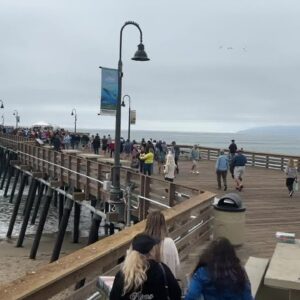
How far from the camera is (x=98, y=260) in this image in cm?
460

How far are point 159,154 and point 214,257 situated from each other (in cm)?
Result: 2534

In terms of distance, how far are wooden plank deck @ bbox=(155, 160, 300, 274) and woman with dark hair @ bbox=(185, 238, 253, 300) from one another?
12.2ft

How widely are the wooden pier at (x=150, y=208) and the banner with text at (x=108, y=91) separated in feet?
6.28

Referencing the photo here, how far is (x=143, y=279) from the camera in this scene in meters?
3.57

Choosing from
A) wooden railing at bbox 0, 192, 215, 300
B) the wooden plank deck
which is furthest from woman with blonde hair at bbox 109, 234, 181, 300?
the wooden plank deck

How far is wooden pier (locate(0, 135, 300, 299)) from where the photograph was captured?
4137mm

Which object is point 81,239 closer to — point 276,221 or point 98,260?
point 276,221

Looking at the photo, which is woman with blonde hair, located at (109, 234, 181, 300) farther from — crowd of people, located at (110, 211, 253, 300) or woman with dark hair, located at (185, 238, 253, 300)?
woman with dark hair, located at (185, 238, 253, 300)

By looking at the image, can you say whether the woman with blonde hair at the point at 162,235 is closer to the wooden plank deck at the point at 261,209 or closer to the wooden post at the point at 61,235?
the wooden plank deck at the point at 261,209

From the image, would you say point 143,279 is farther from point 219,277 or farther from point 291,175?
point 291,175

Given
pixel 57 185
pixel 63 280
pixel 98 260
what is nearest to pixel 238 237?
pixel 98 260

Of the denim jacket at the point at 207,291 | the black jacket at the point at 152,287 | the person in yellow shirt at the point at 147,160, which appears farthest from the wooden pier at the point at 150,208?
the person in yellow shirt at the point at 147,160

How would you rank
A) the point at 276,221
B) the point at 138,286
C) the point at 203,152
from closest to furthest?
1. the point at 138,286
2. the point at 276,221
3. the point at 203,152

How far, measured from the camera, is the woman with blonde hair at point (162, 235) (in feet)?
15.7
